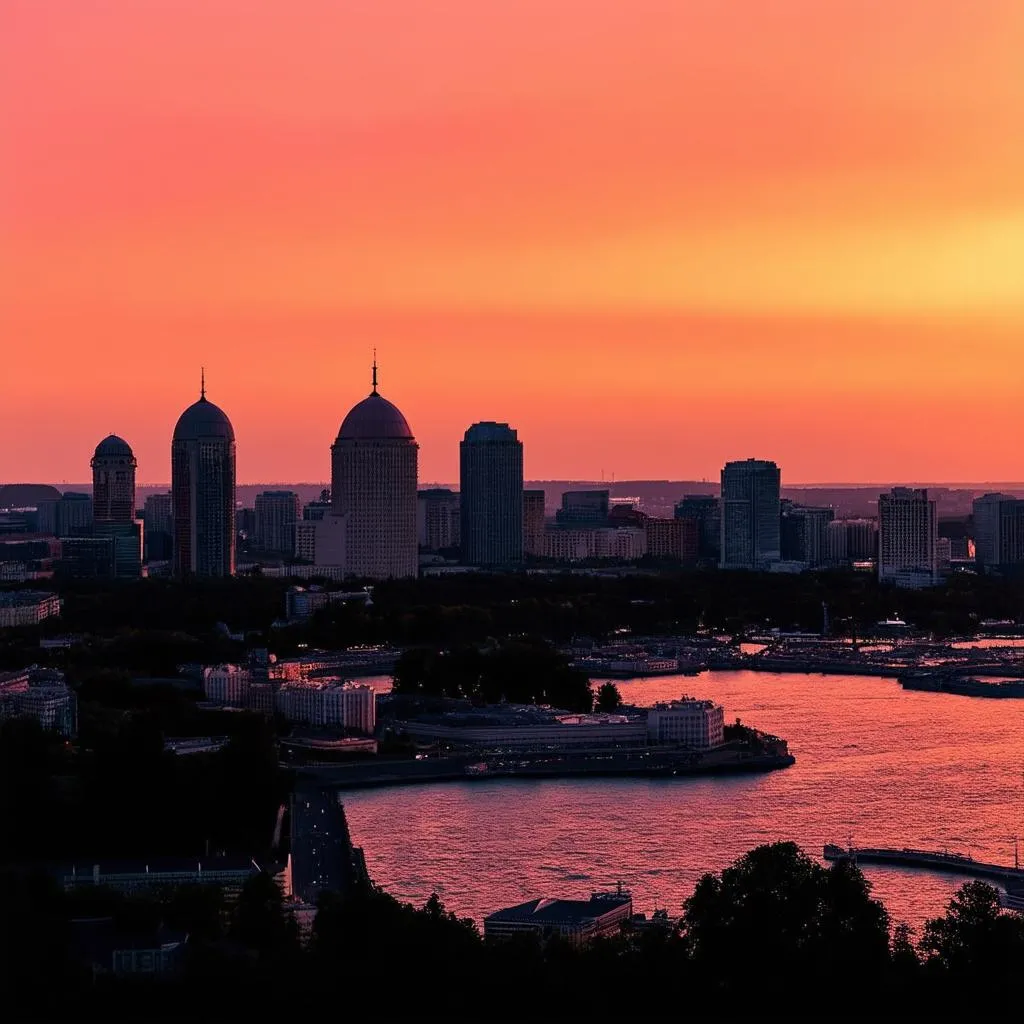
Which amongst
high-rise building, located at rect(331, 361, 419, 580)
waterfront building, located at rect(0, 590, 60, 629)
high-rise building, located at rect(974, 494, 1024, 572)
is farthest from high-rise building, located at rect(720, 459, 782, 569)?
waterfront building, located at rect(0, 590, 60, 629)

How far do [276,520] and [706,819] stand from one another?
32.7 meters

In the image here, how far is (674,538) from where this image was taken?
40.3 metres

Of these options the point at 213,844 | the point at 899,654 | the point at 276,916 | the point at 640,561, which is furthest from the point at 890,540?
the point at 276,916

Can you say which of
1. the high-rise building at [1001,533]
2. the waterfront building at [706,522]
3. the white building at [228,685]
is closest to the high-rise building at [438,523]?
the waterfront building at [706,522]

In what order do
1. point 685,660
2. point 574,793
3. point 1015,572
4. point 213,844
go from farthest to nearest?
point 1015,572
point 685,660
point 574,793
point 213,844

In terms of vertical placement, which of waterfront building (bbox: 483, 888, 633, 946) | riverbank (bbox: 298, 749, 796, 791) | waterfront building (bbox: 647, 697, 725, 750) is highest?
waterfront building (bbox: 647, 697, 725, 750)

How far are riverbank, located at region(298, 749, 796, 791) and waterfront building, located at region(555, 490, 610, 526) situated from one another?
28.9m

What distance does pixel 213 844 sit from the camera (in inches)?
429

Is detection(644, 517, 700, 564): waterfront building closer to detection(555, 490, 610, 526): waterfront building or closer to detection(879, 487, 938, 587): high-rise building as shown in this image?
detection(555, 490, 610, 526): waterfront building

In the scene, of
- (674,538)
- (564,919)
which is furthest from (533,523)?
(564,919)

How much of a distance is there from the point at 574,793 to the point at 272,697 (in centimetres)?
474

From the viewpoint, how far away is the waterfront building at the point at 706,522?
40.9 m

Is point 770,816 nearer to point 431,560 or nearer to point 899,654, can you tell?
point 899,654

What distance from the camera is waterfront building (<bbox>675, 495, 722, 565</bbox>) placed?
1612 inches
